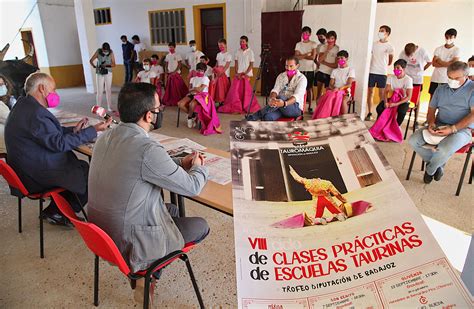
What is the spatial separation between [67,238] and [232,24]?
6217 mm

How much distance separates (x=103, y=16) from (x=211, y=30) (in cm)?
391

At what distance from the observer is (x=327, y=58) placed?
5285 millimetres

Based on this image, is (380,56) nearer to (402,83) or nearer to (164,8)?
(402,83)

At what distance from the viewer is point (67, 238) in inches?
94.9

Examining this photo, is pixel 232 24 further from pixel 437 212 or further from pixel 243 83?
pixel 437 212

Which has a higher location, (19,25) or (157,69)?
(19,25)

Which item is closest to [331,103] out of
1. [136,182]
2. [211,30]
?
[136,182]

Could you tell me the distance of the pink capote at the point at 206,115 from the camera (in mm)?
4789

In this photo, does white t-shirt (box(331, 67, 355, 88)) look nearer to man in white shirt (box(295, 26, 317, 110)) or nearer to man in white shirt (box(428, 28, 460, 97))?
man in white shirt (box(295, 26, 317, 110))

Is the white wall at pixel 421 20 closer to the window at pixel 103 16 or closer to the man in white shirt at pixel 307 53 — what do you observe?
the man in white shirt at pixel 307 53

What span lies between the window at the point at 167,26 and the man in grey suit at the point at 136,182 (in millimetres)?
7581

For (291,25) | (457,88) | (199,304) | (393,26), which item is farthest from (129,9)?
(199,304)

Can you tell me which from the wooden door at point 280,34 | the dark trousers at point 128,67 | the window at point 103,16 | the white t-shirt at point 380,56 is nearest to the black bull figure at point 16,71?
the dark trousers at point 128,67

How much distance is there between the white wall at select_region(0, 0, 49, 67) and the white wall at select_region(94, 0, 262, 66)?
1569mm
